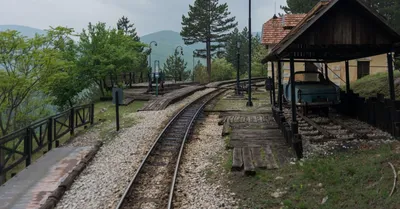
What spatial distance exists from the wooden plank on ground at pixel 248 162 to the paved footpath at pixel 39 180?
4.20 metres

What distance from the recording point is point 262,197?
22.4ft

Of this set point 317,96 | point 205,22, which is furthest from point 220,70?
point 317,96

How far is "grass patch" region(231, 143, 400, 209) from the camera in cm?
596

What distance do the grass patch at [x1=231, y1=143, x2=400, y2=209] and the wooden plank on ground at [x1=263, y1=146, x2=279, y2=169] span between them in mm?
230

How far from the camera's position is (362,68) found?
2692cm

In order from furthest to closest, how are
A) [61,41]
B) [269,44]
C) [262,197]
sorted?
[269,44] → [61,41] → [262,197]

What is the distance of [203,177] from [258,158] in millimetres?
1601

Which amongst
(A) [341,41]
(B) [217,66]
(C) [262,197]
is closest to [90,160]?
(C) [262,197]

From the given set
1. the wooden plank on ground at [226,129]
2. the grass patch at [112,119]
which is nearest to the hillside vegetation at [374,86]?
the wooden plank on ground at [226,129]

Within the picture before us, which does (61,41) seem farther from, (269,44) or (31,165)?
(269,44)

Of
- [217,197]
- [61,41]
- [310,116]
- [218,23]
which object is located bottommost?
[217,197]

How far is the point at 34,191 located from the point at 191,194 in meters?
3.34

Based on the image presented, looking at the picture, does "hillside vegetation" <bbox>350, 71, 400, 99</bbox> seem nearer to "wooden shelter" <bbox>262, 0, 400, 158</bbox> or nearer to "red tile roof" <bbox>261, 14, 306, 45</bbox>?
"wooden shelter" <bbox>262, 0, 400, 158</bbox>

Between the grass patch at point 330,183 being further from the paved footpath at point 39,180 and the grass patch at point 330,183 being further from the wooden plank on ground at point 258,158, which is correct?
the paved footpath at point 39,180
